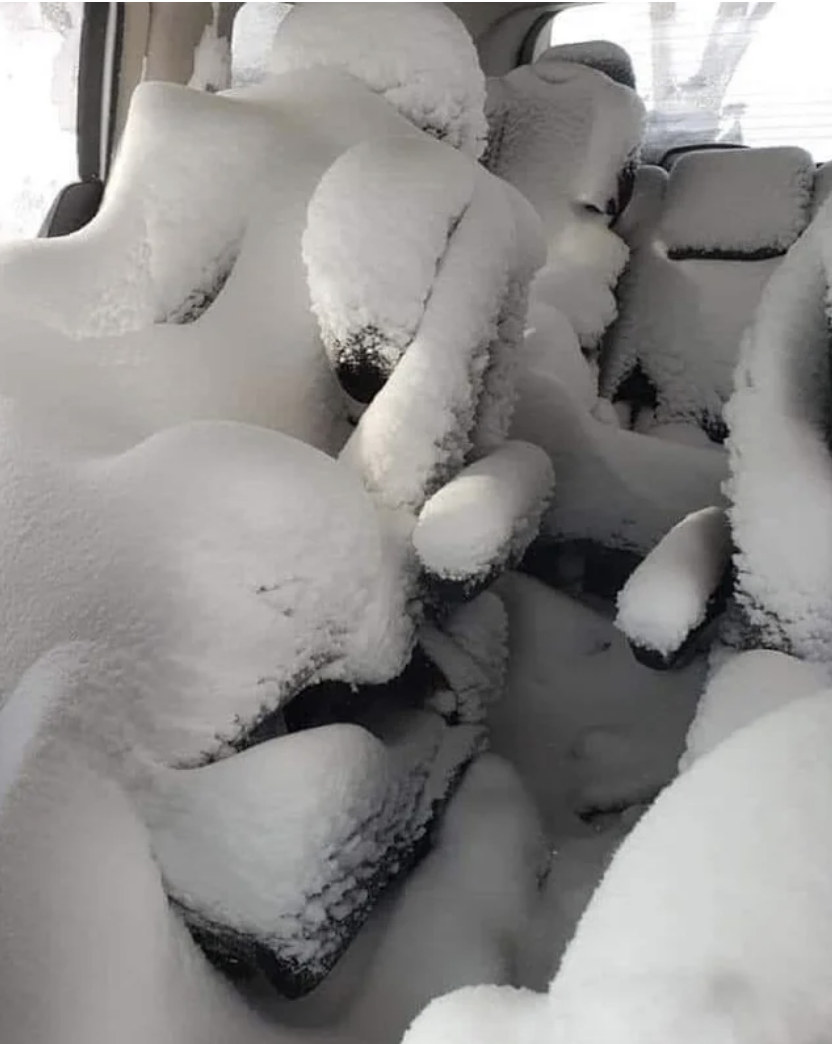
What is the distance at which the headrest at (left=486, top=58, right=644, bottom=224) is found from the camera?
6.97 feet

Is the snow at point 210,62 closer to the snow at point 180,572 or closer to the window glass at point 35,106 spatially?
the window glass at point 35,106

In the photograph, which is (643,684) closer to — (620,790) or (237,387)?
(620,790)


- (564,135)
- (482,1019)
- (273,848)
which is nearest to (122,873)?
(273,848)

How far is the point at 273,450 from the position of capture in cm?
109

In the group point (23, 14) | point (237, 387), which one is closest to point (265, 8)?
point (23, 14)

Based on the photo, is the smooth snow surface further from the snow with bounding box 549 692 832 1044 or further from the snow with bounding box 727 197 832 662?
the snow with bounding box 727 197 832 662

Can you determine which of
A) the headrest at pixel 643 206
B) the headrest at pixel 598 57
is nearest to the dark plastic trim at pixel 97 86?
the headrest at pixel 598 57

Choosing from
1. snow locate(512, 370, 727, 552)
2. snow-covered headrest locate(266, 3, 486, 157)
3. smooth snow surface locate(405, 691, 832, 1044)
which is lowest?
snow locate(512, 370, 727, 552)

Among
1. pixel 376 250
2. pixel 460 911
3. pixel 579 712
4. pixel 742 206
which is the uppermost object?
pixel 376 250

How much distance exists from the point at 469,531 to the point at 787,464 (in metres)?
0.29

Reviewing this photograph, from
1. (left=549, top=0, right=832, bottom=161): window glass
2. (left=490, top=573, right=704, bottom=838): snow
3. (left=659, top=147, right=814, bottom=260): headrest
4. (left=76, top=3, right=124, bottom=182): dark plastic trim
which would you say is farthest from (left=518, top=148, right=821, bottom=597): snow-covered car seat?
(left=76, top=3, right=124, bottom=182): dark plastic trim

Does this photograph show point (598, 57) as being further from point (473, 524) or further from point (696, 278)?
point (473, 524)

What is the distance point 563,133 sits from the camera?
2178 millimetres

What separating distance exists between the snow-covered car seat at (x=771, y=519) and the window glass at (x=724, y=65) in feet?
4.03
